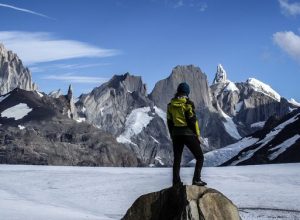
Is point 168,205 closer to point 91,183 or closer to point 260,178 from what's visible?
point 91,183

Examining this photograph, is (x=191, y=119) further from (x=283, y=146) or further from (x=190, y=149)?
(x=283, y=146)

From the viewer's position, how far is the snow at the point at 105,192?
2464 cm

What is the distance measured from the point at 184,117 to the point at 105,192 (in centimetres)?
1968

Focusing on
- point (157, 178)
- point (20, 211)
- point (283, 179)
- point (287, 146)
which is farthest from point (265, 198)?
point (287, 146)

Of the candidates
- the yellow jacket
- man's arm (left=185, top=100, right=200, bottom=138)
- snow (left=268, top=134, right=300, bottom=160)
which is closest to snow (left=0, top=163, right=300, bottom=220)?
the yellow jacket

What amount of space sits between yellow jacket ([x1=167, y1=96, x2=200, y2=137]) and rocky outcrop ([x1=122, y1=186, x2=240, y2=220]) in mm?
1680

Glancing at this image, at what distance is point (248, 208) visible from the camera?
27.7 m

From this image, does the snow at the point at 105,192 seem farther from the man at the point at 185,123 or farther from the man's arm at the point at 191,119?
the man's arm at the point at 191,119

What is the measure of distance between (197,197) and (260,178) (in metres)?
26.9

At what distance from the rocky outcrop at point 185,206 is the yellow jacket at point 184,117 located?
1680mm

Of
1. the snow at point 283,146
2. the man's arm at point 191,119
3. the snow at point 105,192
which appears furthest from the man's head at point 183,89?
the snow at point 283,146

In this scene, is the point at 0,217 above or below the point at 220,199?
below

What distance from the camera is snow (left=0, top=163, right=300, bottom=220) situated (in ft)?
80.8

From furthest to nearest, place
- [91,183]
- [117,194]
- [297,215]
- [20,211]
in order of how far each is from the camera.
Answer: [91,183], [117,194], [297,215], [20,211]
